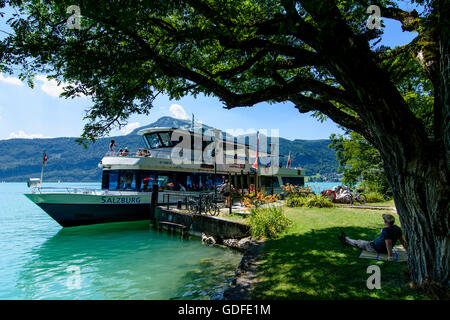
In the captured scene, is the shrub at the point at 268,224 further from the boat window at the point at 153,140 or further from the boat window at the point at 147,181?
the boat window at the point at 153,140

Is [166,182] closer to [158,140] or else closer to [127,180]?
[127,180]

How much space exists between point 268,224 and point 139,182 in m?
11.7

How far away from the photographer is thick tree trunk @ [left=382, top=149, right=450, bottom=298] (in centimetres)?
352

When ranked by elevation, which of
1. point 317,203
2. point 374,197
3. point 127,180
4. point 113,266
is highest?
point 127,180

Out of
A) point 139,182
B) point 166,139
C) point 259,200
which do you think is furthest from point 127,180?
point 259,200

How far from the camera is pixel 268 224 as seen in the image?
373 inches

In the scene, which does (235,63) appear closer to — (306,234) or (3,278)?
(306,234)

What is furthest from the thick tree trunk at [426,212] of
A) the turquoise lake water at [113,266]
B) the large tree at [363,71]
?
the turquoise lake water at [113,266]

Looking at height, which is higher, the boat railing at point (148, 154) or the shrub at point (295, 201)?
the boat railing at point (148, 154)

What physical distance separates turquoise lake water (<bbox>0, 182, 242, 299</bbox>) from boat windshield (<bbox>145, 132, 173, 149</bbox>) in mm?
7581

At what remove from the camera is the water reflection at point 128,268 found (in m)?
7.09

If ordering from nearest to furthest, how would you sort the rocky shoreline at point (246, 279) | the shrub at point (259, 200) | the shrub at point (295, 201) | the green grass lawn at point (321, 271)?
the green grass lawn at point (321, 271)
the rocky shoreline at point (246, 279)
the shrub at point (259, 200)
the shrub at point (295, 201)

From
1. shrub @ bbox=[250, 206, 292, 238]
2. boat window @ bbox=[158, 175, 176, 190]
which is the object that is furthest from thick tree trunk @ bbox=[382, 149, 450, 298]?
boat window @ bbox=[158, 175, 176, 190]
